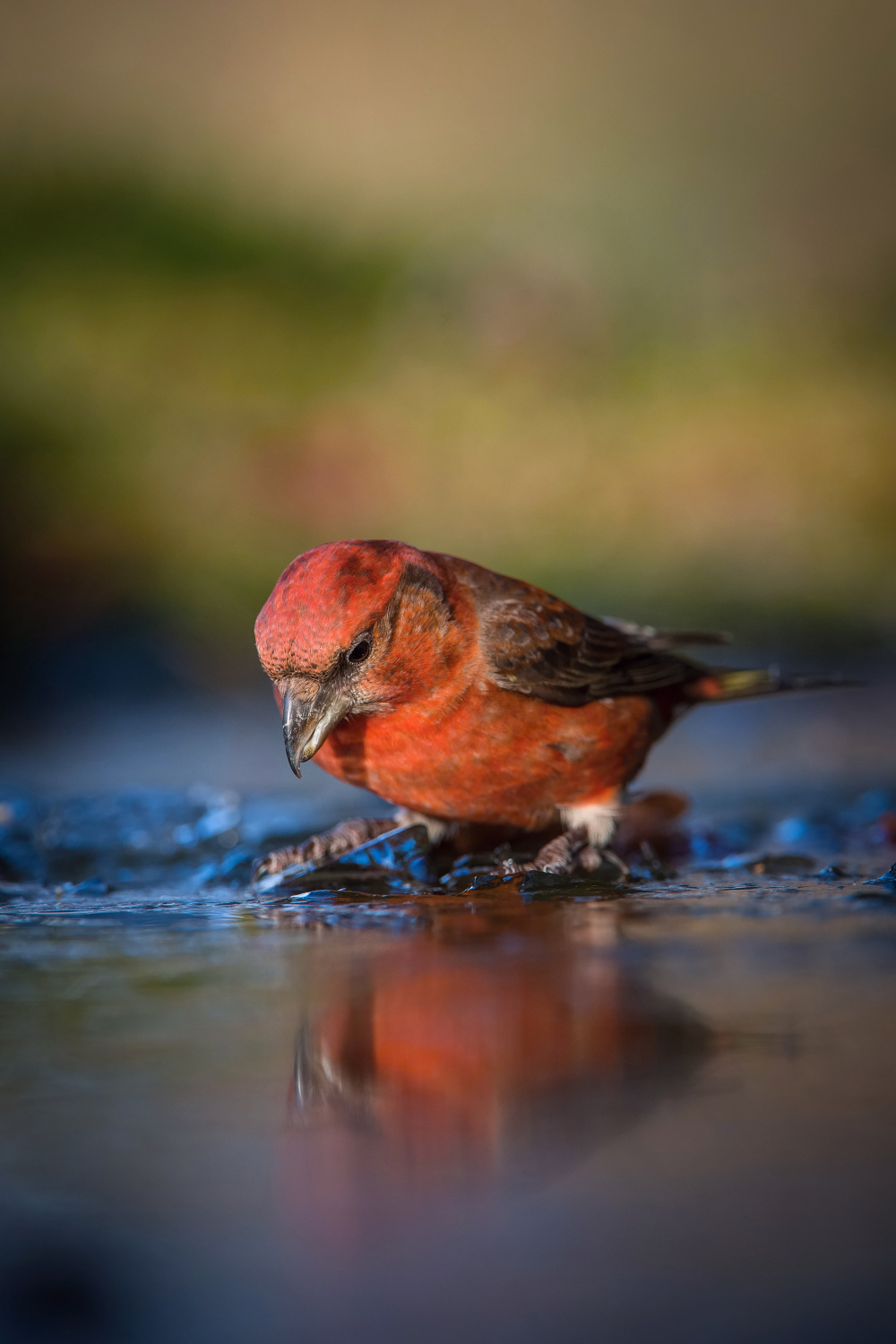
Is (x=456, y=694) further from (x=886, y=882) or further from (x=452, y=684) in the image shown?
(x=886, y=882)

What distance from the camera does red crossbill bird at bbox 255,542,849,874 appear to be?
2629mm

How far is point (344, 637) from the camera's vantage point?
2621 mm

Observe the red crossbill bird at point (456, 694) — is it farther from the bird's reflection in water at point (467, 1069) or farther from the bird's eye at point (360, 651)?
the bird's reflection in water at point (467, 1069)

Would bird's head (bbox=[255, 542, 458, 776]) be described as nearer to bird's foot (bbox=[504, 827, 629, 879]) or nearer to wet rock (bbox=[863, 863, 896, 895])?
bird's foot (bbox=[504, 827, 629, 879])

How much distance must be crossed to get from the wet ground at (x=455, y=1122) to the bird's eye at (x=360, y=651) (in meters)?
0.51

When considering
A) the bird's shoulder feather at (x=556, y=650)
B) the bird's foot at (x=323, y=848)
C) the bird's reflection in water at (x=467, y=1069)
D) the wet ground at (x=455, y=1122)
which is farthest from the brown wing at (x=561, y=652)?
the bird's reflection in water at (x=467, y=1069)

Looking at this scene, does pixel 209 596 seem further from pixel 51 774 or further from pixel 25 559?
pixel 51 774

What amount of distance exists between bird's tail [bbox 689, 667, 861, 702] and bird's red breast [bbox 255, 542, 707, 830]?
281 mm

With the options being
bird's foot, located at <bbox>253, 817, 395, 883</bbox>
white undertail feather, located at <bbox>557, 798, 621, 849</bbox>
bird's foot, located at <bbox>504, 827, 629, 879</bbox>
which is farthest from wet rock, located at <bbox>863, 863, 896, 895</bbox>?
bird's foot, located at <bbox>253, 817, 395, 883</bbox>

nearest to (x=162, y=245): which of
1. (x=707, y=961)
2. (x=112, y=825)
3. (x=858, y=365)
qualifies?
(x=858, y=365)

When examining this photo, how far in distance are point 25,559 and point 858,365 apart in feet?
21.6

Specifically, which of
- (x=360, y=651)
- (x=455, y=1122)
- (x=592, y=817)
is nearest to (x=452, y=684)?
(x=360, y=651)

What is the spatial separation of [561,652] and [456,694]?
384mm

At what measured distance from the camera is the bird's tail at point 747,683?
3.73 meters
